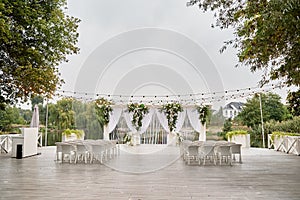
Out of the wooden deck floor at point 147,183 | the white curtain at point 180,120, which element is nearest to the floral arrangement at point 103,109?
the white curtain at point 180,120

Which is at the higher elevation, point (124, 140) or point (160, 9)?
point (160, 9)

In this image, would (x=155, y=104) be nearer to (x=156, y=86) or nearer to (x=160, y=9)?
(x=156, y=86)

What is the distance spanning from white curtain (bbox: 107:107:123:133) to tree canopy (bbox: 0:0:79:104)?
6996mm

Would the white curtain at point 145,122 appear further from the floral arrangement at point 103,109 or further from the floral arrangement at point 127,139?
the floral arrangement at point 103,109

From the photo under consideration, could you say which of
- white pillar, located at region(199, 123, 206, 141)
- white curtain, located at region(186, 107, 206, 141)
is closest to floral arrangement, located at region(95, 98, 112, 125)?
white curtain, located at region(186, 107, 206, 141)

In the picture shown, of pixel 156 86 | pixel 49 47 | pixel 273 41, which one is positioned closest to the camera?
pixel 273 41

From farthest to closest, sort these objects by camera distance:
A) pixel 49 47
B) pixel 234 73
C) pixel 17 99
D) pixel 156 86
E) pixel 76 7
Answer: pixel 156 86
pixel 234 73
pixel 76 7
pixel 17 99
pixel 49 47

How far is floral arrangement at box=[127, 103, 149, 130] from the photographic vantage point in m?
15.1

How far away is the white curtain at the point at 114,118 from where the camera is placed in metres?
15.2

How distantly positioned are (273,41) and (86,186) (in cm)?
376

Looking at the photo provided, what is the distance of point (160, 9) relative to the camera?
9.60 meters

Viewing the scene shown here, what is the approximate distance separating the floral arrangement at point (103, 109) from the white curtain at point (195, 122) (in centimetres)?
425

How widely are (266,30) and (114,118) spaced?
40.5ft

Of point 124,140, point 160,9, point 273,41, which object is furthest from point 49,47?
point 124,140
